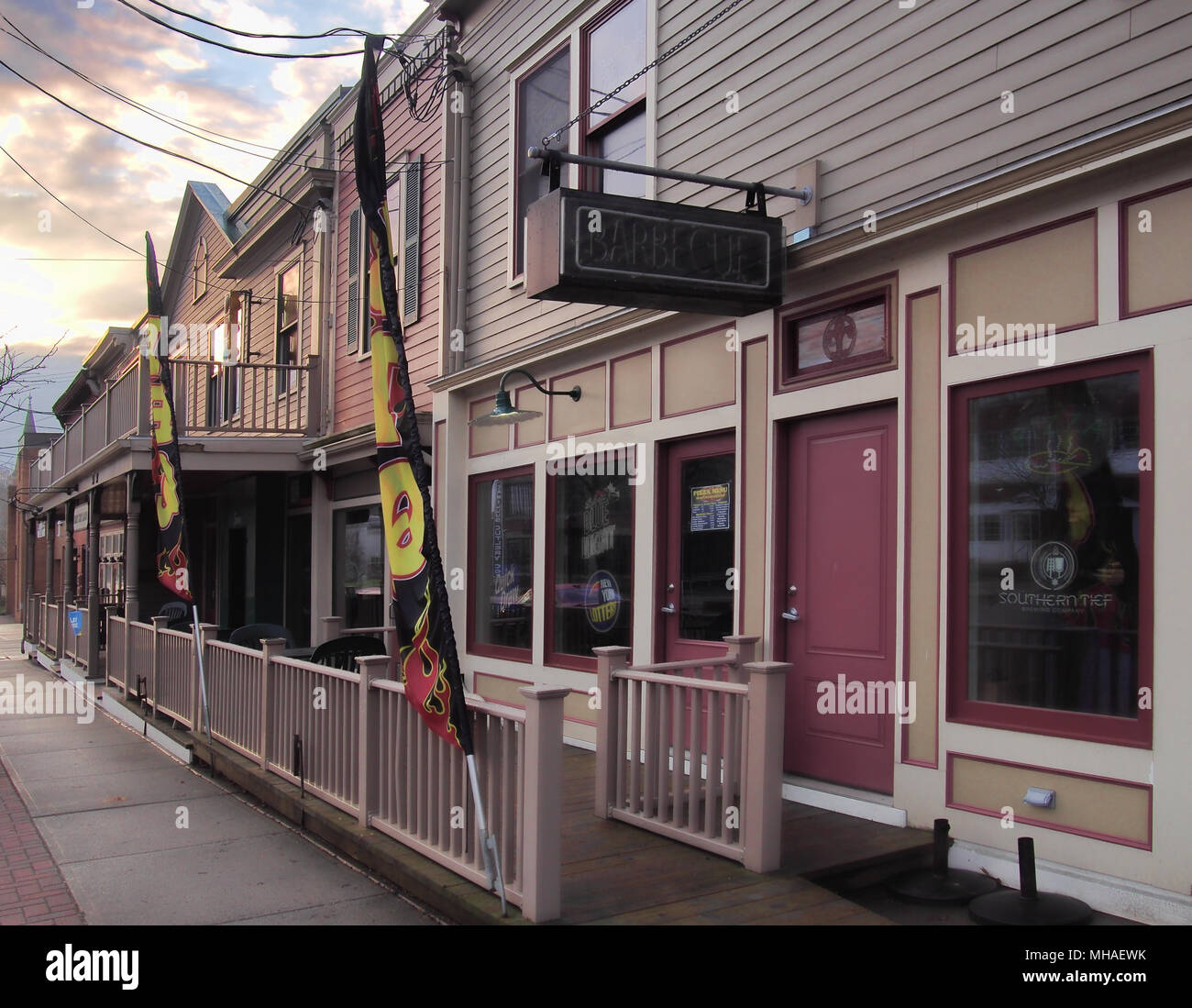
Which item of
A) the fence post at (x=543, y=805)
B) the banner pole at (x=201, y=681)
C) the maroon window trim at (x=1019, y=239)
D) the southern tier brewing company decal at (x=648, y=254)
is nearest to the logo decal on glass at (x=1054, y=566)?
the maroon window trim at (x=1019, y=239)

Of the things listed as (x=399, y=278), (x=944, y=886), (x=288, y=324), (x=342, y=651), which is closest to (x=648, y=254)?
(x=944, y=886)

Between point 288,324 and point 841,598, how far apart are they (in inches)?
438

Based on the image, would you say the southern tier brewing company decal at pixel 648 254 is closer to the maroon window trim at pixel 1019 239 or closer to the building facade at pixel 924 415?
the building facade at pixel 924 415

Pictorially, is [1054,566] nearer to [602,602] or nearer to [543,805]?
[543,805]

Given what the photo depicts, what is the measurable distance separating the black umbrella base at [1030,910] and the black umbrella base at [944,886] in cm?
15

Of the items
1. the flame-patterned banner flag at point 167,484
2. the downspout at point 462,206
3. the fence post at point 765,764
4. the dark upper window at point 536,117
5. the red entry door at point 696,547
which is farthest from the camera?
the downspout at point 462,206

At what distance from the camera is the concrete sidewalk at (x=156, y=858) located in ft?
16.7

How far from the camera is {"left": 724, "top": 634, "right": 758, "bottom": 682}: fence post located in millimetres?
6035

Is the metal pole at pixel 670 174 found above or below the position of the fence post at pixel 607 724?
above

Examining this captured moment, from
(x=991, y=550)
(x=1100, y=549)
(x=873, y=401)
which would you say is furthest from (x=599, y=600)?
(x=1100, y=549)

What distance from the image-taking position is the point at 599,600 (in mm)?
8078

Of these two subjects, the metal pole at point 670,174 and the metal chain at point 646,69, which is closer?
the metal pole at point 670,174

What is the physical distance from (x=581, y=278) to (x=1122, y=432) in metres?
2.58
